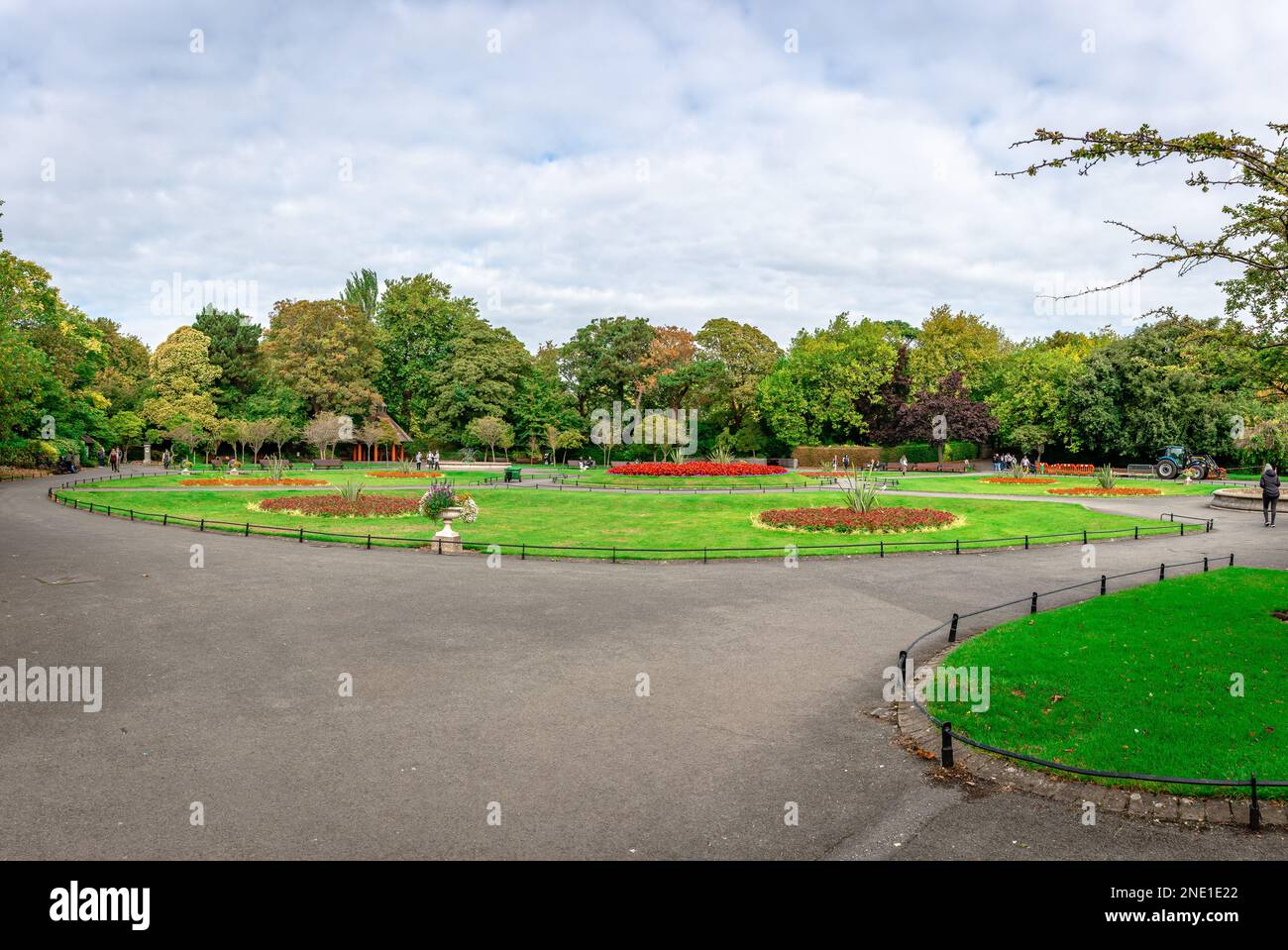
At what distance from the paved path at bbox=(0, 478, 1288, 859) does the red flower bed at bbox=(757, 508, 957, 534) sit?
607cm

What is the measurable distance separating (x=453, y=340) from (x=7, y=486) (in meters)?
36.5

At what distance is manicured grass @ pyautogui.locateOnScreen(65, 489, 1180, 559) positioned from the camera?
21.1m

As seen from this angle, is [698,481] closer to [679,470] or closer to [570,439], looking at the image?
[679,470]

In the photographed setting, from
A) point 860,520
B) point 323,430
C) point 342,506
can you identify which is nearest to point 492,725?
point 860,520

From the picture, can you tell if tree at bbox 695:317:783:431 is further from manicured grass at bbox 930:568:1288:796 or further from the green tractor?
manicured grass at bbox 930:568:1288:796

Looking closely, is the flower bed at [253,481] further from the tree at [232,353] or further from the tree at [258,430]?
the tree at [232,353]

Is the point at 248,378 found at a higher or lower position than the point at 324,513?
higher

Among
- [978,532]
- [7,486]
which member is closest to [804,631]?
[978,532]

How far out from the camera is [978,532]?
22.2 meters

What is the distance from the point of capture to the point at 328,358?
6969 centimetres

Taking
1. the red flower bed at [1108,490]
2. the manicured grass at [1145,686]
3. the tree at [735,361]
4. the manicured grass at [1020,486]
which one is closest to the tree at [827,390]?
the tree at [735,361]

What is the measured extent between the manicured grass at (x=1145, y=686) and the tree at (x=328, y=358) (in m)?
67.3

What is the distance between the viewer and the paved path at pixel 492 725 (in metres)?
5.66
